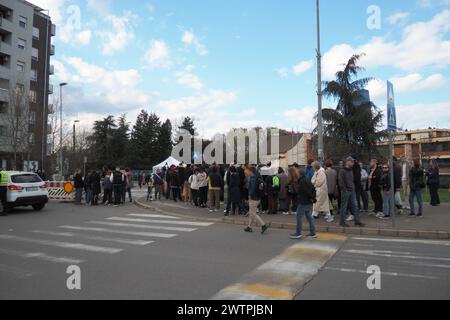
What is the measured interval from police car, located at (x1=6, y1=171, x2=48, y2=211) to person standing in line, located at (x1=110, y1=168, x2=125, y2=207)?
3429mm

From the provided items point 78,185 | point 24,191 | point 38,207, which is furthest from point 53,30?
point 24,191

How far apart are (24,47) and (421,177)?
1970 inches

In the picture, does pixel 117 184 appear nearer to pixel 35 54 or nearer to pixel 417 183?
pixel 417 183

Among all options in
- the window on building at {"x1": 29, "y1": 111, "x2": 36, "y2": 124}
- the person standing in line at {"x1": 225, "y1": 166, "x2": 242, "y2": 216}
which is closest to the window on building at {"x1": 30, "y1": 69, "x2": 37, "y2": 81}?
the window on building at {"x1": 29, "y1": 111, "x2": 36, "y2": 124}

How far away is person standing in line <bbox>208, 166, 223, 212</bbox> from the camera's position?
1566 centimetres

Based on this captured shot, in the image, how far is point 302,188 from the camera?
972 centimetres

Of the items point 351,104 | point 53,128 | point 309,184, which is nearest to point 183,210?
point 309,184

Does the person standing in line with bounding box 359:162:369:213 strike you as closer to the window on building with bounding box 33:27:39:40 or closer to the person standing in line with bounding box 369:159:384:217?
the person standing in line with bounding box 369:159:384:217

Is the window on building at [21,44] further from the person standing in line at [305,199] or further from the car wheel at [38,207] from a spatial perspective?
the person standing in line at [305,199]

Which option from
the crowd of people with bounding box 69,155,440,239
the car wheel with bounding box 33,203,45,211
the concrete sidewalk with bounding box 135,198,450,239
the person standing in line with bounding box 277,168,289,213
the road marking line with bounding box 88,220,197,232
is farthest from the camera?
the car wheel with bounding box 33,203,45,211

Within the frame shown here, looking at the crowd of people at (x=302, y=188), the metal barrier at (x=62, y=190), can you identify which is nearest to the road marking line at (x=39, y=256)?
the crowd of people at (x=302, y=188)

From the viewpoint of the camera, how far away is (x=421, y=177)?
499 inches

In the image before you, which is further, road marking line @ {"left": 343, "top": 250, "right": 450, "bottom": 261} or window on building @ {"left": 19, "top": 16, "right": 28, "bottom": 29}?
window on building @ {"left": 19, "top": 16, "right": 28, "bottom": 29}

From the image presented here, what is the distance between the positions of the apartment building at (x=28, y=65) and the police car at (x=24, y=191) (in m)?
21.0
